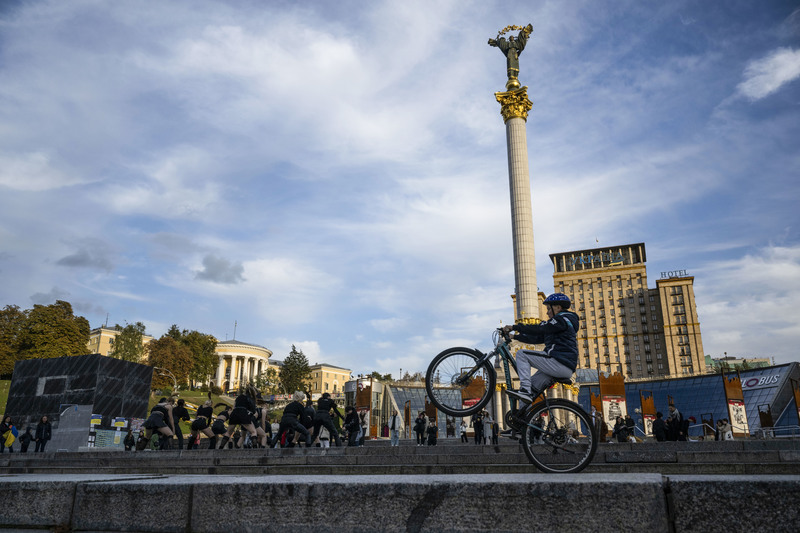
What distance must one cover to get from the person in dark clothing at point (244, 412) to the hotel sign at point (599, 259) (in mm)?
143847

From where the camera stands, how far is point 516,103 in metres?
56.8

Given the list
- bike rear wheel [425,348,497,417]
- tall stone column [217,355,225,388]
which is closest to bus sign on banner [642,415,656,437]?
bike rear wheel [425,348,497,417]

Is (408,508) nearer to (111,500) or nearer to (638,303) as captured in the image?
(111,500)

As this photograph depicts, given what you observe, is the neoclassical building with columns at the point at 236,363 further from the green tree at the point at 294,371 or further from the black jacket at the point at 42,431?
the black jacket at the point at 42,431

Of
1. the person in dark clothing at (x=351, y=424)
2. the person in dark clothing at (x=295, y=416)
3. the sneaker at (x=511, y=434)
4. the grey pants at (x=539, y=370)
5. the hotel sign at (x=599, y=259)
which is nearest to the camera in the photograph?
the sneaker at (x=511, y=434)

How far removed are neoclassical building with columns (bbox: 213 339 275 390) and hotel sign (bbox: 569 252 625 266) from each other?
287ft

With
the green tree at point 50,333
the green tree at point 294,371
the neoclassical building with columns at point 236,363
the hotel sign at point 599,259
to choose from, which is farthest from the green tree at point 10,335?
the hotel sign at point 599,259

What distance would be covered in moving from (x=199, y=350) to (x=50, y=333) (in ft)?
101

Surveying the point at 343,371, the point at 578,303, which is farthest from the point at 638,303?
the point at 343,371

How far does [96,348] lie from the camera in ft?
414

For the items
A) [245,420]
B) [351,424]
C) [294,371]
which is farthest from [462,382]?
[294,371]

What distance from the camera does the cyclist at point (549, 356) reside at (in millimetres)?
7168

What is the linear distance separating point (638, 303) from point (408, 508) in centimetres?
14696

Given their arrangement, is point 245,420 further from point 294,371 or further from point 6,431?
point 294,371
